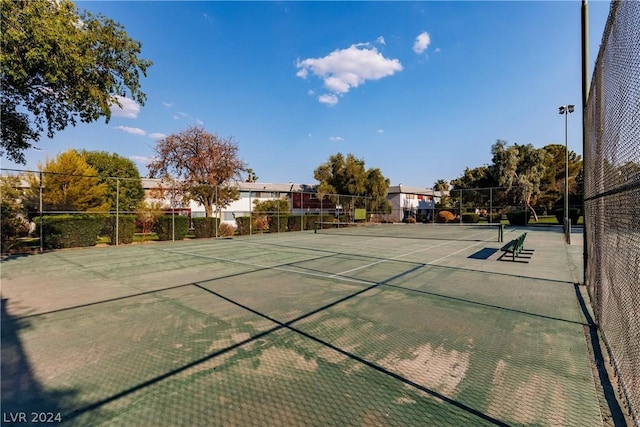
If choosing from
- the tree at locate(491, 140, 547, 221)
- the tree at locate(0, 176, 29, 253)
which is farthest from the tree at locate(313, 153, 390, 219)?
the tree at locate(0, 176, 29, 253)

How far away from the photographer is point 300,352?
3100 mm

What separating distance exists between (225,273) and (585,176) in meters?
7.50

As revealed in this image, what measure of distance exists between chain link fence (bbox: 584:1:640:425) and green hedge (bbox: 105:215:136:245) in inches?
617

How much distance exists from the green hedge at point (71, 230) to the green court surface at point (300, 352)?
626 centimetres

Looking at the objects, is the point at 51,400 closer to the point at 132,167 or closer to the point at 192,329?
the point at 192,329

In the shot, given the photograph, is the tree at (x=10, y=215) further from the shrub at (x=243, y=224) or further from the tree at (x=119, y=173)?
the tree at (x=119, y=173)

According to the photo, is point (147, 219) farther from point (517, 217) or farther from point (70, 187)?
point (517, 217)

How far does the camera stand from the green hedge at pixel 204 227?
1669cm

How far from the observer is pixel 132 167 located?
32.4 meters

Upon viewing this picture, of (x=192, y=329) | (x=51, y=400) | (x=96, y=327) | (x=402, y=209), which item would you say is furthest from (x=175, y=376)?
(x=402, y=209)

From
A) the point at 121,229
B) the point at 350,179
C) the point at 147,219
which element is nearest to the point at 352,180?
the point at 350,179

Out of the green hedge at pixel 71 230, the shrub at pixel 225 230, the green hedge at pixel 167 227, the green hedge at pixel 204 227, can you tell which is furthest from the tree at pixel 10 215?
the shrub at pixel 225 230

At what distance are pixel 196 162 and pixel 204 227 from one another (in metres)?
7.82

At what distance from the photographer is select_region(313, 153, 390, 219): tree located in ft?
103
